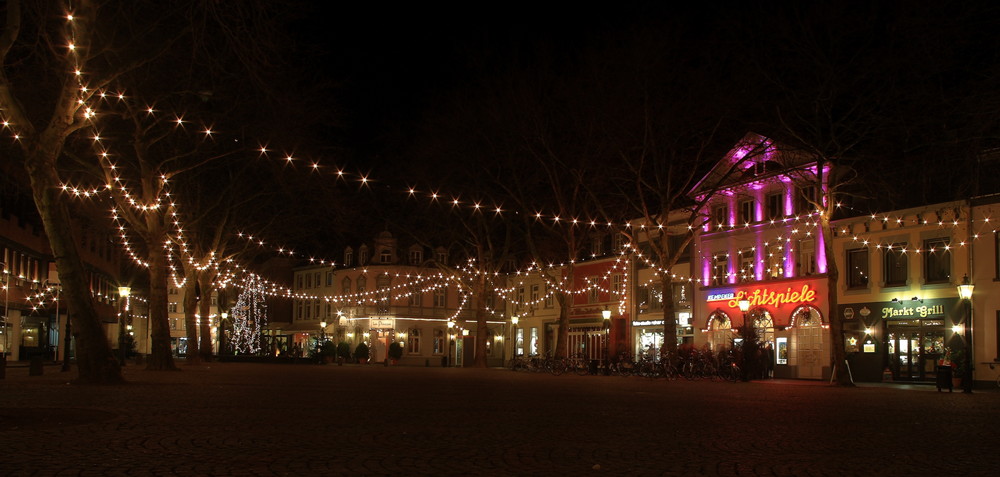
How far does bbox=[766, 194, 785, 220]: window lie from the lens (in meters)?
42.7

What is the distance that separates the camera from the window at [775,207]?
42.7 metres

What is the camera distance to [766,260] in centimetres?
4366

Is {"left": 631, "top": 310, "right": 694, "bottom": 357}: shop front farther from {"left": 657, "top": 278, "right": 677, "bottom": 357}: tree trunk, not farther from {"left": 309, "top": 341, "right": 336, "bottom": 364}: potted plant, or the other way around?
{"left": 309, "top": 341, "right": 336, "bottom": 364}: potted plant

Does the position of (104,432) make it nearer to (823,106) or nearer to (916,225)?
(823,106)

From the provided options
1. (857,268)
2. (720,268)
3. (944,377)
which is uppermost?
(720,268)

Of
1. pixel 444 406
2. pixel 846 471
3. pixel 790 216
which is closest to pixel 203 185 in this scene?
pixel 790 216

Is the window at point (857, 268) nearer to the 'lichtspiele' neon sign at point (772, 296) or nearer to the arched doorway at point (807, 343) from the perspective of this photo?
the 'lichtspiele' neon sign at point (772, 296)

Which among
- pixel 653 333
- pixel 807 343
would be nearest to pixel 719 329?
pixel 653 333

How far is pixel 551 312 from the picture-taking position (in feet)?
206

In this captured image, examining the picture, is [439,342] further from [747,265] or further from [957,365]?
[957,365]

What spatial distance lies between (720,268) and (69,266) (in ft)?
109

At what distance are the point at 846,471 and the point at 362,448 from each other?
4.62 m

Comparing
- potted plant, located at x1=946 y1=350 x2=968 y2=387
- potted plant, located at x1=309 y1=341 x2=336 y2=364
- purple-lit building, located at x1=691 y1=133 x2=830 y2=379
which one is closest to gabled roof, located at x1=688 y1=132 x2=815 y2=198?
purple-lit building, located at x1=691 y1=133 x2=830 y2=379

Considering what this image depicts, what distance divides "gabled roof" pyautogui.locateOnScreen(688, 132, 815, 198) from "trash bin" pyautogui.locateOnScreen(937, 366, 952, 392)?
10.2 meters
